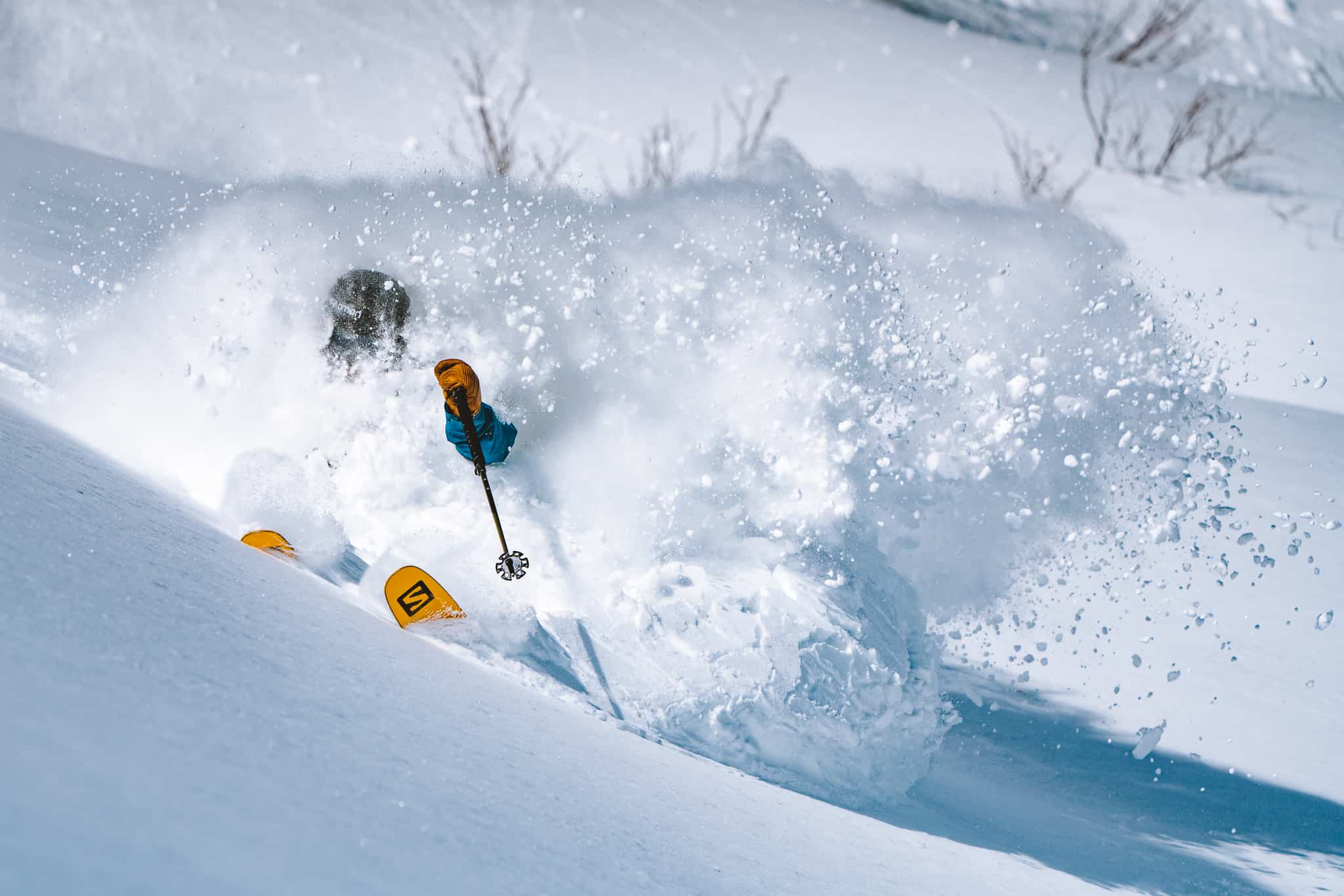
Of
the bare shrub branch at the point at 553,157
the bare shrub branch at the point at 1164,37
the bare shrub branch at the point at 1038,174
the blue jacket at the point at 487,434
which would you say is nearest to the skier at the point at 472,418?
the blue jacket at the point at 487,434

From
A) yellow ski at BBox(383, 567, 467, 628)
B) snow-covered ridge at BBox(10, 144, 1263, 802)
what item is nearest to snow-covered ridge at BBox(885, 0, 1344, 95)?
snow-covered ridge at BBox(10, 144, 1263, 802)

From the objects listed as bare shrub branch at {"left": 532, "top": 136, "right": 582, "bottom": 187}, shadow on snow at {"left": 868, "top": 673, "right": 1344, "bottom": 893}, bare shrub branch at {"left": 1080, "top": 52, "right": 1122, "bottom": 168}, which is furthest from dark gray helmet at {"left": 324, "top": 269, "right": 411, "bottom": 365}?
bare shrub branch at {"left": 1080, "top": 52, "right": 1122, "bottom": 168}

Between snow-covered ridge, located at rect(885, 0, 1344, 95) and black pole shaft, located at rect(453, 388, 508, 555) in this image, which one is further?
snow-covered ridge, located at rect(885, 0, 1344, 95)

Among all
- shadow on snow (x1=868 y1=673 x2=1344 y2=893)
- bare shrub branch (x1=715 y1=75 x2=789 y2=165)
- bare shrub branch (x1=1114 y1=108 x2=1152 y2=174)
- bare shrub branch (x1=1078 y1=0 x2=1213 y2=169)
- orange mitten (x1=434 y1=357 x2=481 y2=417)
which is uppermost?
bare shrub branch (x1=1078 y1=0 x2=1213 y2=169)

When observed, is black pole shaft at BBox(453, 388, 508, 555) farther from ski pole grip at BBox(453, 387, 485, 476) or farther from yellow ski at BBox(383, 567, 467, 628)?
yellow ski at BBox(383, 567, 467, 628)

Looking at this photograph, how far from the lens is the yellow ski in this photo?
3.12 meters

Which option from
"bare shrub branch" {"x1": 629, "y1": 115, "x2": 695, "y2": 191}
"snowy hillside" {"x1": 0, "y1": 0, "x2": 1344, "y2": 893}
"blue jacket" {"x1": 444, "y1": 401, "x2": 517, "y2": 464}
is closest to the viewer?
"snowy hillside" {"x1": 0, "y1": 0, "x2": 1344, "y2": 893}

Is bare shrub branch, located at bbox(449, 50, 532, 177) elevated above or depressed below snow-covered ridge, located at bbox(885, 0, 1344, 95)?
below

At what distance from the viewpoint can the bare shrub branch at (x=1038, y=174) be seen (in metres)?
15.6

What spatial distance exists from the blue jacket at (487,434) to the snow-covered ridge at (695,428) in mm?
271

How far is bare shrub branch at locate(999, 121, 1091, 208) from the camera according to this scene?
51.3 feet

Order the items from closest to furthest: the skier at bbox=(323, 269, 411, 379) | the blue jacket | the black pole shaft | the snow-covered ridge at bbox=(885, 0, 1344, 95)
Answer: the black pole shaft, the blue jacket, the skier at bbox=(323, 269, 411, 379), the snow-covered ridge at bbox=(885, 0, 1344, 95)

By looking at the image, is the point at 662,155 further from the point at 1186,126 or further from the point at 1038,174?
the point at 1186,126

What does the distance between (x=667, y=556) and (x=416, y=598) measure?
52.1 inches
